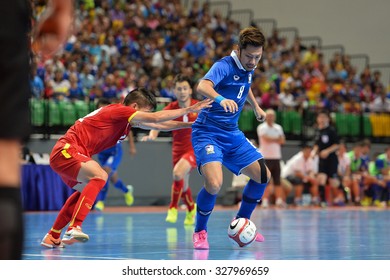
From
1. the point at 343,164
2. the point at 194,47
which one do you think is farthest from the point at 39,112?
the point at 343,164

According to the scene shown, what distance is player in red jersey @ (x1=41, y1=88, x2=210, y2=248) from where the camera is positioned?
25.8 feet

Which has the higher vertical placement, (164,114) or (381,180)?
(164,114)

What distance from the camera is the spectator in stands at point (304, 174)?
2058 cm

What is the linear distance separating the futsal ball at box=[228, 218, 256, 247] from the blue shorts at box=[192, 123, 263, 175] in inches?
24.2

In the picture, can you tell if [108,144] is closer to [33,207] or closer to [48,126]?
[33,207]

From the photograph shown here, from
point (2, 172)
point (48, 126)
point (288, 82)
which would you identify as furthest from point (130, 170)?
point (2, 172)

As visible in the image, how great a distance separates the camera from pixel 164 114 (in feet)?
24.7

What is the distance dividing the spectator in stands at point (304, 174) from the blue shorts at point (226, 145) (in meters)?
12.2

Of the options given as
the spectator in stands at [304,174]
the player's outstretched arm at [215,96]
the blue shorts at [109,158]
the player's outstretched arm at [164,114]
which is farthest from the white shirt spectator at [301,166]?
the player's outstretched arm at [164,114]

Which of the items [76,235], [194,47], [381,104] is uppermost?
[194,47]

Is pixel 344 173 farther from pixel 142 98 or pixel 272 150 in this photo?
pixel 142 98

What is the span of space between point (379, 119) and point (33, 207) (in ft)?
43.7

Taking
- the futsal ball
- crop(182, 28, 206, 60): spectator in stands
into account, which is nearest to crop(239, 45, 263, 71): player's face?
the futsal ball

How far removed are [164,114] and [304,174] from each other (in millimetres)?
13586
